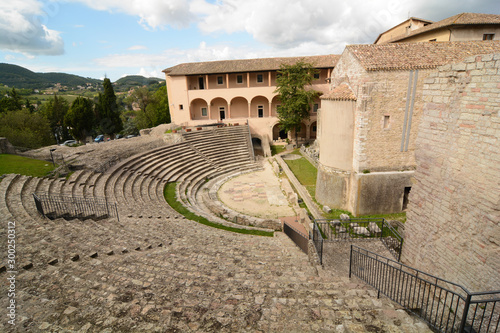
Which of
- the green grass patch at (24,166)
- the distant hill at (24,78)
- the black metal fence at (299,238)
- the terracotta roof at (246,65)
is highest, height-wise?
the distant hill at (24,78)

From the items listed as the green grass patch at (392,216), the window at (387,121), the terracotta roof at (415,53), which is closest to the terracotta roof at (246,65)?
the terracotta roof at (415,53)

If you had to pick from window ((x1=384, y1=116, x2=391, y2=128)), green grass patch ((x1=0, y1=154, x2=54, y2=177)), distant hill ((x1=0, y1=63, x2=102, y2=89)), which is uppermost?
distant hill ((x1=0, y1=63, x2=102, y2=89))

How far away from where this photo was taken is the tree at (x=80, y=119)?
38.3 meters

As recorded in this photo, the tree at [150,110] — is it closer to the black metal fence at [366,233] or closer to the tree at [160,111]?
the tree at [160,111]

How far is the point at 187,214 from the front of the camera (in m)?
14.4

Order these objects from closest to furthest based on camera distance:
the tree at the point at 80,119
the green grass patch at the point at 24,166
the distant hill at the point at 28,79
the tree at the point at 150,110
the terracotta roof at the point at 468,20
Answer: the green grass patch at the point at 24,166
the terracotta roof at the point at 468,20
the tree at the point at 80,119
the tree at the point at 150,110
the distant hill at the point at 28,79

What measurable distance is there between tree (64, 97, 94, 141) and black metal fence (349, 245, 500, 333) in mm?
43007

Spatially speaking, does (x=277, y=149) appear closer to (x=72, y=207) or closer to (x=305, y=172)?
(x=305, y=172)

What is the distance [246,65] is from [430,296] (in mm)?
28433

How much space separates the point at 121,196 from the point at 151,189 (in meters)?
2.56

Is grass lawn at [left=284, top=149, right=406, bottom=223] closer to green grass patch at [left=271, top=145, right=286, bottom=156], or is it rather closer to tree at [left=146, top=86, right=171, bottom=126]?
green grass patch at [left=271, top=145, right=286, bottom=156]

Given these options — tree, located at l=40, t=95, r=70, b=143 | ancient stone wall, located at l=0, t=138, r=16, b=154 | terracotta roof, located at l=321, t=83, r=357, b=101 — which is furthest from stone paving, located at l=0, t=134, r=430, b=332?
tree, located at l=40, t=95, r=70, b=143

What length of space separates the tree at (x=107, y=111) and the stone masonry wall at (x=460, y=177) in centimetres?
4211

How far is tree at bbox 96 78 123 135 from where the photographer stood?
3891cm
